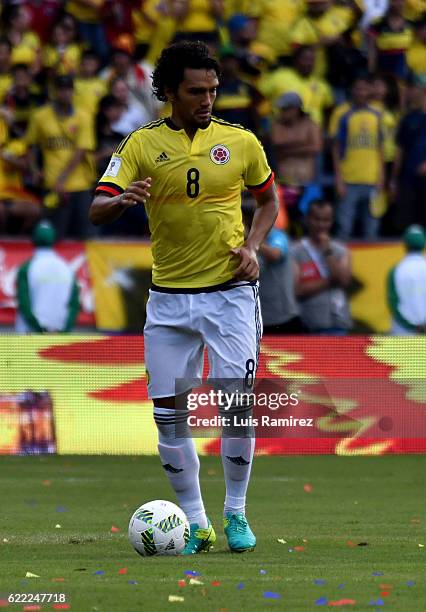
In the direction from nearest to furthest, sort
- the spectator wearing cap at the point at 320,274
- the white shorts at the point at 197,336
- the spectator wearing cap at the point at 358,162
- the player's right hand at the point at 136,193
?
the player's right hand at the point at 136,193 → the white shorts at the point at 197,336 → the spectator wearing cap at the point at 320,274 → the spectator wearing cap at the point at 358,162

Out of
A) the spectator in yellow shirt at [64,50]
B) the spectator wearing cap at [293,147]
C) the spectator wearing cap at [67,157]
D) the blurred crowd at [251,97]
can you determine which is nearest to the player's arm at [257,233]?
the blurred crowd at [251,97]

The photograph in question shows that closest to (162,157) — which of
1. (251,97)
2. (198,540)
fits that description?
(198,540)

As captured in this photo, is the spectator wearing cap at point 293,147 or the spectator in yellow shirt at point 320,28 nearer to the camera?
the spectator wearing cap at point 293,147

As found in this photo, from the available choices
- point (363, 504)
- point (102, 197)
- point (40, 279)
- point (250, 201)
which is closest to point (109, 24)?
point (40, 279)

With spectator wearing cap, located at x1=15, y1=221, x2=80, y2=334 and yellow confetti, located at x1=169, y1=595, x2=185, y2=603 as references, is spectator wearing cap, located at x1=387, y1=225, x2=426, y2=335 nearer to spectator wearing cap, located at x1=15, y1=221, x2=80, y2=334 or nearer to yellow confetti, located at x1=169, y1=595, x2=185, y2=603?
spectator wearing cap, located at x1=15, y1=221, x2=80, y2=334

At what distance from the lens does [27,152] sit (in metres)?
18.3

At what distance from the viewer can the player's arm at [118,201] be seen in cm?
754

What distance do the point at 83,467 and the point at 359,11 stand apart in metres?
8.93

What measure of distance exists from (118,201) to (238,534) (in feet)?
6.25

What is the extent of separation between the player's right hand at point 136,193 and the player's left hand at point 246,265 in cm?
70

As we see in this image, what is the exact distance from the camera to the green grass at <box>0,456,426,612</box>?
6.52 m

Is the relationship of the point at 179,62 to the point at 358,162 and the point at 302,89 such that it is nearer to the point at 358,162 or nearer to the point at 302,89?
the point at 358,162

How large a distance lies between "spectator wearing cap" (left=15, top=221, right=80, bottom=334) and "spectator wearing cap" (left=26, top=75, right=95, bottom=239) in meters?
1.99

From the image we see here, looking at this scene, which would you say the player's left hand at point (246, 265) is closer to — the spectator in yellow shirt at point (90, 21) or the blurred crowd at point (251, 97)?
the blurred crowd at point (251, 97)
